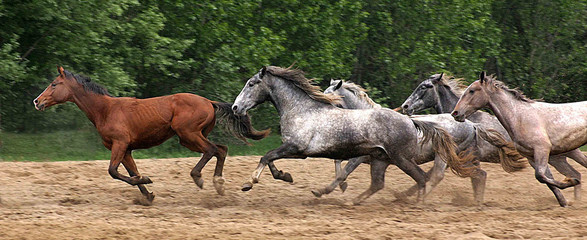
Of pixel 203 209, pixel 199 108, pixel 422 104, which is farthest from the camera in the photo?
pixel 422 104

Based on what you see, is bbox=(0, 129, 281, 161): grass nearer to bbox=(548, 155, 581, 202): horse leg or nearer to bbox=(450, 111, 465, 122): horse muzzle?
bbox=(548, 155, 581, 202): horse leg

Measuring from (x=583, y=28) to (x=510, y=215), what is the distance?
16805 mm

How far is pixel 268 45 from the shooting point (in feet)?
56.6

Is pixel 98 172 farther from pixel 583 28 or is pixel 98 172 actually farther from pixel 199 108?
pixel 583 28

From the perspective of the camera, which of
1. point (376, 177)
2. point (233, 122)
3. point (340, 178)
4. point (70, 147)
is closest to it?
point (376, 177)

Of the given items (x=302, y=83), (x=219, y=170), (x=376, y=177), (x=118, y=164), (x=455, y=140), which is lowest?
(x=219, y=170)

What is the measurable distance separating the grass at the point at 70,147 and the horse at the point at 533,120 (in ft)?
23.1

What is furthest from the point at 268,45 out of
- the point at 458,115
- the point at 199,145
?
the point at 458,115

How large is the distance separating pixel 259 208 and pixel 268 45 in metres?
9.04

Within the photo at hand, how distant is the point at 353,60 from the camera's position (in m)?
19.4

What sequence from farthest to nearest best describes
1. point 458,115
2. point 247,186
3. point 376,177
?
point 376,177
point 458,115
point 247,186

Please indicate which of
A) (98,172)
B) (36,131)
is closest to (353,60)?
(36,131)

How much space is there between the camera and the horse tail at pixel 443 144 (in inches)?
350

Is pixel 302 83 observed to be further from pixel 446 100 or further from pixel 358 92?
pixel 446 100
